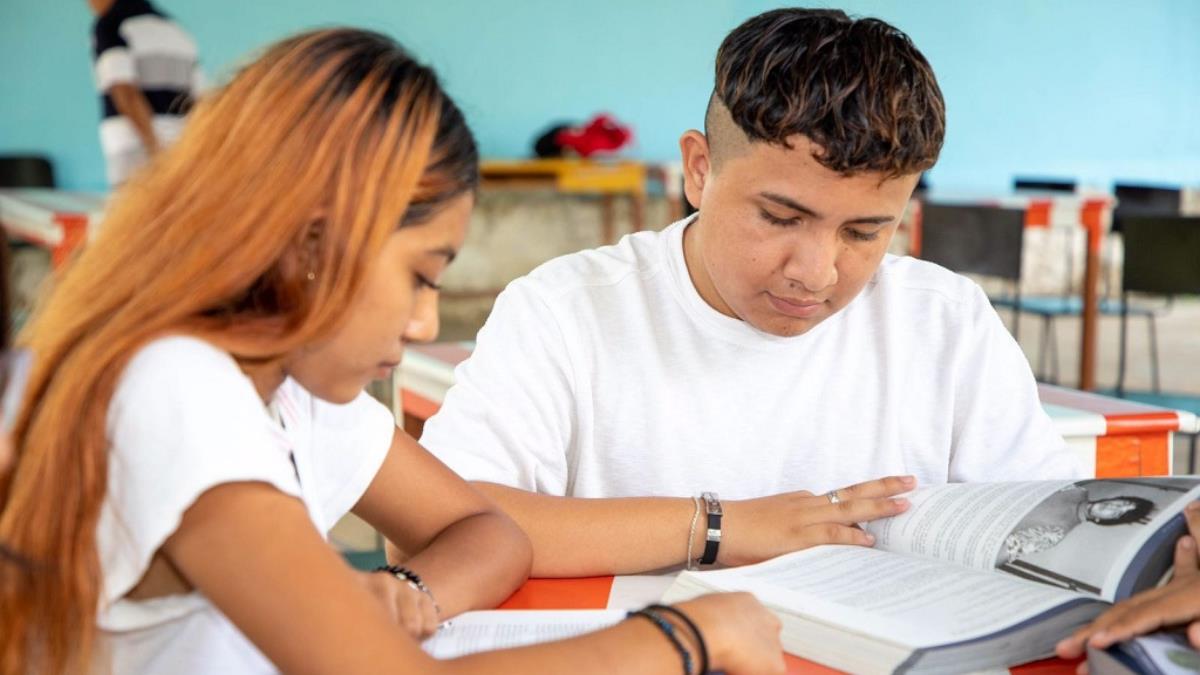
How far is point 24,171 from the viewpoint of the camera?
6039 mm

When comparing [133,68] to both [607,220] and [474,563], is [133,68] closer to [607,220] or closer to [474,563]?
[607,220]

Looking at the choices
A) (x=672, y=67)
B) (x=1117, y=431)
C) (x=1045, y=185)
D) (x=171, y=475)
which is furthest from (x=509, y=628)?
(x=672, y=67)

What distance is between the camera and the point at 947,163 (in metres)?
7.86

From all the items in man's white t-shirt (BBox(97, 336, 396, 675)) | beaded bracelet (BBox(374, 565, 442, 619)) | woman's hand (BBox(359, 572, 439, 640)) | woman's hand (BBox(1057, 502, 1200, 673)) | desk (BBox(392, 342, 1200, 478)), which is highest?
man's white t-shirt (BBox(97, 336, 396, 675))

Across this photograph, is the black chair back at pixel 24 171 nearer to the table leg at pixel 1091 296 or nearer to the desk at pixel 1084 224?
the desk at pixel 1084 224

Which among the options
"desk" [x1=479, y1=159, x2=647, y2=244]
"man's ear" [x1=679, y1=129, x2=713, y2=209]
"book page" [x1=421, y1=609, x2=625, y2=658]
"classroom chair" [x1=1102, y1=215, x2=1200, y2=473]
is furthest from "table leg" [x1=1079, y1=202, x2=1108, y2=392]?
"book page" [x1=421, y1=609, x2=625, y2=658]

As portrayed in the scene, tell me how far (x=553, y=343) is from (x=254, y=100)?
0.59m

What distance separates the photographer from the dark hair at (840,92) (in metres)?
1.23

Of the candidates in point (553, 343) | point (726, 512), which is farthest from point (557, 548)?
point (553, 343)

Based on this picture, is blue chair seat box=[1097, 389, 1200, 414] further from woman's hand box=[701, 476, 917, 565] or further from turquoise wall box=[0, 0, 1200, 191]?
woman's hand box=[701, 476, 917, 565]

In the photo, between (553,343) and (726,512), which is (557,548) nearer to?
(726,512)

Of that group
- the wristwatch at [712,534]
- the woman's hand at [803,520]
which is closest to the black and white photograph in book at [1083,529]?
the woman's hand at [803,520]

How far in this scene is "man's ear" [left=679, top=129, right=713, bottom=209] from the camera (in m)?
1.37

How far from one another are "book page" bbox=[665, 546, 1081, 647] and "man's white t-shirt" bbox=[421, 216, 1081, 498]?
0.31 m
